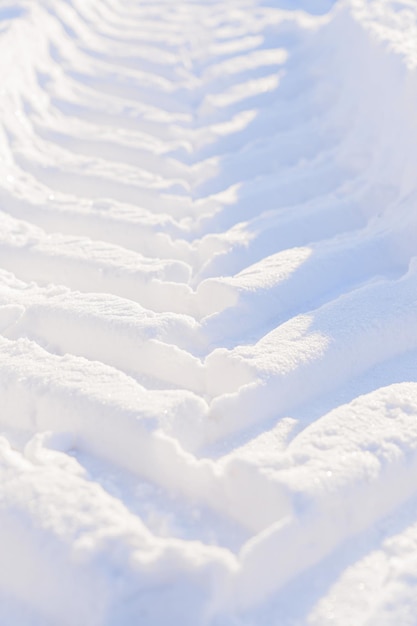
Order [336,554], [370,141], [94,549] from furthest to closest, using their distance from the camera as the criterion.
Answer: [370,141]
[336,554]
[94,549]

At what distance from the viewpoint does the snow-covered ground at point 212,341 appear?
1540 mm

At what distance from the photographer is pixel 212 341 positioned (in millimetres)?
2236

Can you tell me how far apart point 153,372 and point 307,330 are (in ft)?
1.39

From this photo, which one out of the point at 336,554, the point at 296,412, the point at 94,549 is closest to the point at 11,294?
the point at 296,412

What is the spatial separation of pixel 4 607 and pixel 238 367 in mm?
795

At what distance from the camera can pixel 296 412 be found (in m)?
1.97

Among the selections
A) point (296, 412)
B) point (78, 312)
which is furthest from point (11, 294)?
point (296, 412)

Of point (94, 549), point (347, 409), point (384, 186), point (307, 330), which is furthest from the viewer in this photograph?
point (384, 186)

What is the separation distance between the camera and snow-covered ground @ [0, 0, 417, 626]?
1.54m

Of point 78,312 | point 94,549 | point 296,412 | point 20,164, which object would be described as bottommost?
point 94,549

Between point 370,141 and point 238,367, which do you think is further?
point 370,141

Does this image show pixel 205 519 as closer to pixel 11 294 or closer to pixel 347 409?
pixel 347 409

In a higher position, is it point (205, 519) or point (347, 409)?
point (347, 409)

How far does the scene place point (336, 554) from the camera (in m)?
1.63
